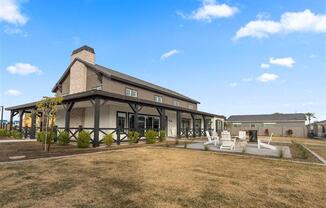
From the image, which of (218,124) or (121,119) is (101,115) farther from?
(218,124)

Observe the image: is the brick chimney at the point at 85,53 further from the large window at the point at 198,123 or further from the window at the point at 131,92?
the large window at the point at 198,123

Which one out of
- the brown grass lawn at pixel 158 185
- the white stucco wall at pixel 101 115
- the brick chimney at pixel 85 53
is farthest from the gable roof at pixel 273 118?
the brown grass lawn at pixel 158 185

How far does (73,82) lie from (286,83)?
74.4 feet

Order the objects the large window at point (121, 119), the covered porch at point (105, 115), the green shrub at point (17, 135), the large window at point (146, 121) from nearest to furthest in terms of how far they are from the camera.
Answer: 1. the covered porch at point (105, 115)
2. the large window at point (121, 119)
3. the large window at point (146, 121)
4. the green shrub at point (17, 135)

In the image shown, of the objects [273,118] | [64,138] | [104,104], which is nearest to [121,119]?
[104,104]

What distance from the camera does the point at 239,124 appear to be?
5147cm

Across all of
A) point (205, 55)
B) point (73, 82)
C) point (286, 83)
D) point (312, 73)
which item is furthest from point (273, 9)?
point (73, 82)

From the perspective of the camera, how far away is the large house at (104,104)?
14609 mm

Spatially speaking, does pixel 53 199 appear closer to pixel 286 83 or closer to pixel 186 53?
pixel 186 53

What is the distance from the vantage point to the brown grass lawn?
13.0ft

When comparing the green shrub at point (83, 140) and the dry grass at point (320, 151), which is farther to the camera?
the green shrub at point (83, 140)

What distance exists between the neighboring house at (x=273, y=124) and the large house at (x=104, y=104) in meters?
29.0

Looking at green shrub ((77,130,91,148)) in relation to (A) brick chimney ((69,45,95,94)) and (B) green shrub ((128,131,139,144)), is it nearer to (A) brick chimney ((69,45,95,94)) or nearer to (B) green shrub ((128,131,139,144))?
(B) green shrub ((128,131,139,144))

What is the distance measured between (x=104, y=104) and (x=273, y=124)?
43.4 metres
